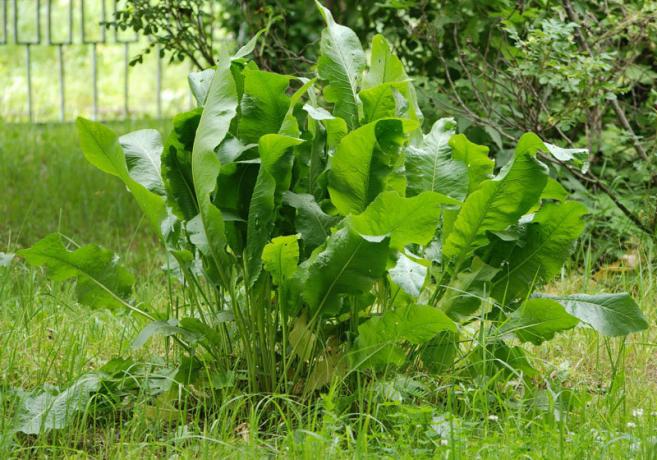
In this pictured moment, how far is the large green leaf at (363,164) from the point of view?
2.27 meters

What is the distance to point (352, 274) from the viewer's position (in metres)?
2.23

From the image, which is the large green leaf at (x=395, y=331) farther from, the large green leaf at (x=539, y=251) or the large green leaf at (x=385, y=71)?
the large green leaf at (x=385, y=71)

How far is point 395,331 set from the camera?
7.44 ft

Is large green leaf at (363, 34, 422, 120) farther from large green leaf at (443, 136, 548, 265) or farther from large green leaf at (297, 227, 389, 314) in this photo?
large green leaf at (297, 227, 389, 314)

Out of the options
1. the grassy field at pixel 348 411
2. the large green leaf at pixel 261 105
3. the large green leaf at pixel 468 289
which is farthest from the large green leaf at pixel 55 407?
the large green leaf at pixel 468 289

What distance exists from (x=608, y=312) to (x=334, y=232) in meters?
0.76

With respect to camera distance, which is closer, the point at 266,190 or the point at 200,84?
the point at 266,190

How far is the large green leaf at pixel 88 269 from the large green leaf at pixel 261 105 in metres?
0.49

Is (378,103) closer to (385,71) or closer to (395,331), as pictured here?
(385,71)

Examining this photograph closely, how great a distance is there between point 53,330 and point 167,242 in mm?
740

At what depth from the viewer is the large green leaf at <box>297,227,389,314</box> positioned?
2.19 metres

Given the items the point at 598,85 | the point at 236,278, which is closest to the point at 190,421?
the point at 236,278

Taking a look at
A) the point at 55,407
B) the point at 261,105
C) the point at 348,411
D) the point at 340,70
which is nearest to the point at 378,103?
the point at 340,70

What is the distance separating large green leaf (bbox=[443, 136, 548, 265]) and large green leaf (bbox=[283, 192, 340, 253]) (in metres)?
0.35
